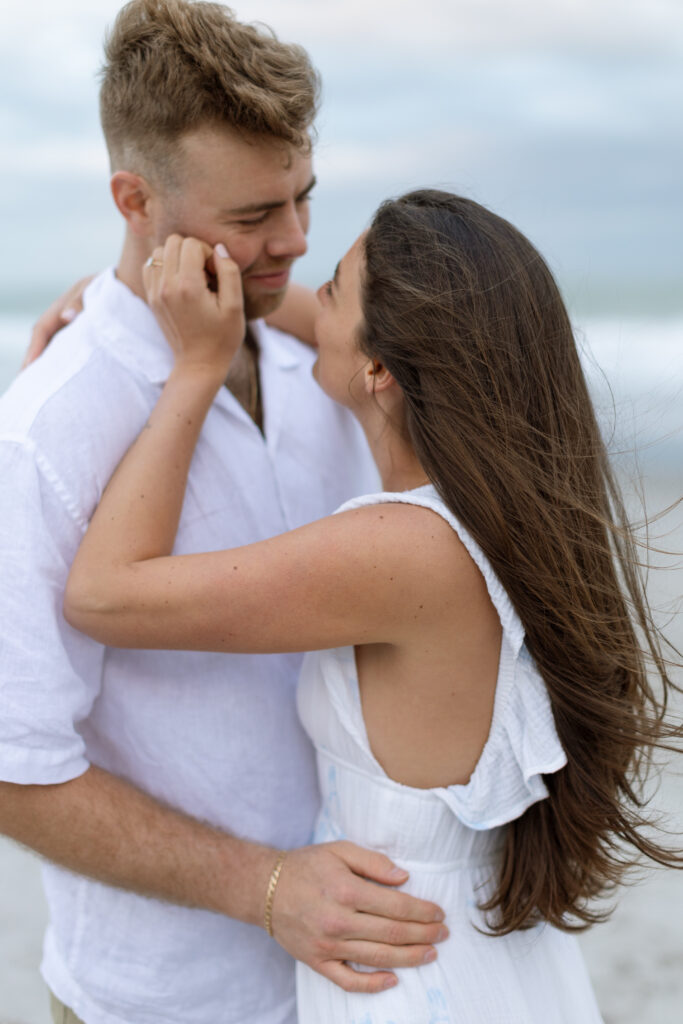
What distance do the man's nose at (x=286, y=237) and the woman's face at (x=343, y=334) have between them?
0.75 ft

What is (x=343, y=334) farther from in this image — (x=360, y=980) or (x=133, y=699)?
(x=360, y=980)

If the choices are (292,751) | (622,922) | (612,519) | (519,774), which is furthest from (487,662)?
(622,922)

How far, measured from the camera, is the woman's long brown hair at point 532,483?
1543 millimetres

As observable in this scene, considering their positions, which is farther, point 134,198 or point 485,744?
point 134,198

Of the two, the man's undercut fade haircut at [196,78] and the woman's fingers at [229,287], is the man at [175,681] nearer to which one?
the man's undercut fade haircut at [196,78]

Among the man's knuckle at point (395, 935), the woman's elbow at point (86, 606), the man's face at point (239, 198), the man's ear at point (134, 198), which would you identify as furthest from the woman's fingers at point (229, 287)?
the man's knuckle at point (395, 935)

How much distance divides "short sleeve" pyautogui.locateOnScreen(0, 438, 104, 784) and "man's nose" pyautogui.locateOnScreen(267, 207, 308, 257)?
29.3 inches

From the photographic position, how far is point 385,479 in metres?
1.80

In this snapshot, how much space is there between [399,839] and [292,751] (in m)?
0.31

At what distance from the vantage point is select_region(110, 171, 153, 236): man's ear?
2.00m

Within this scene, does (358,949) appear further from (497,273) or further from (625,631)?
(497,273)

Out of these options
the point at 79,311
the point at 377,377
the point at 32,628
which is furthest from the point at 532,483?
the point at 79,311

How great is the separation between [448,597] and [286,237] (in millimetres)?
952

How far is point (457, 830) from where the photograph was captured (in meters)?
1.71
